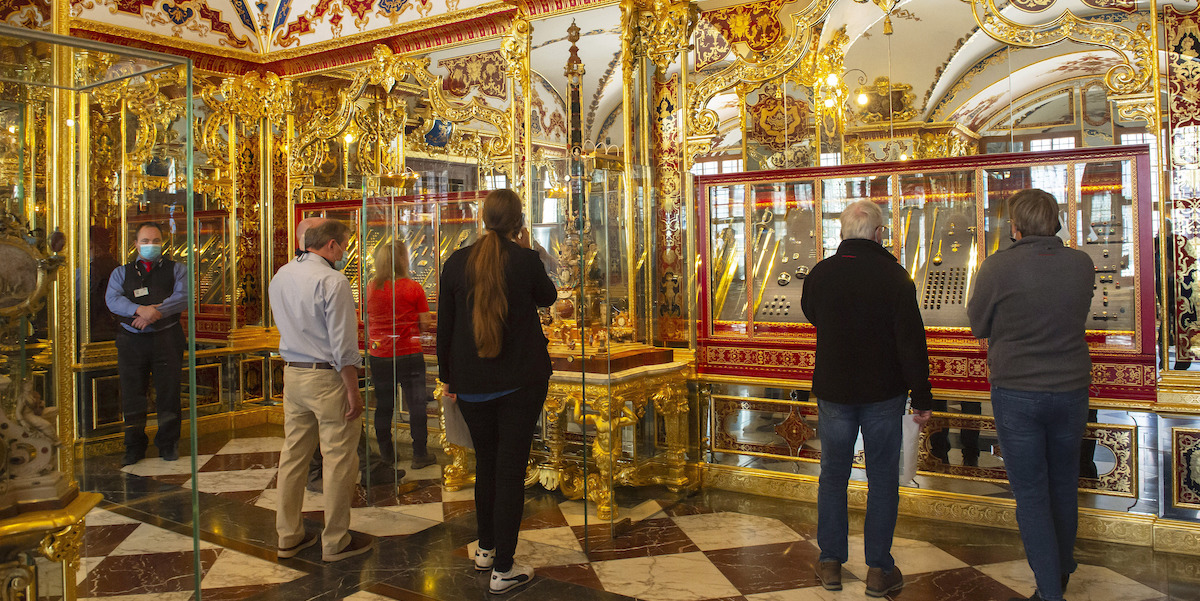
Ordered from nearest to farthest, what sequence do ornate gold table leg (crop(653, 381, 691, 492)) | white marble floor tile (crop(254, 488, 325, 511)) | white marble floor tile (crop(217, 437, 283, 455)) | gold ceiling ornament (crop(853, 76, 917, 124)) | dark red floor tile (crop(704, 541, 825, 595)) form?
dark red floor tile (crop(704, 541, 825, 595))
gold ceiling ornament (crop(853, 76, 917, 124))
white marble floor tile (crop(254, 488, 325, 511))
ornate gold table leg (crop(653, 381, 691, 492))
white marble floor tile (crop(217, 437, 283, 455))

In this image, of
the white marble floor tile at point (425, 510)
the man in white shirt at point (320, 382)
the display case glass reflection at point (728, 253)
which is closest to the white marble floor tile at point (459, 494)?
the white marble floor tile at point (425, 510)

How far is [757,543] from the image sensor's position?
412cm

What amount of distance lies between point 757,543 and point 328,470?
6.73 feet

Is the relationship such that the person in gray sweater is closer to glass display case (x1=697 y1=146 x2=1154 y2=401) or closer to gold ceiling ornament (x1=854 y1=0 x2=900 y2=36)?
glass display case (x1=697 y1=146 x2=1154 y2=401)

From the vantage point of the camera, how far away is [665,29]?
206 inches

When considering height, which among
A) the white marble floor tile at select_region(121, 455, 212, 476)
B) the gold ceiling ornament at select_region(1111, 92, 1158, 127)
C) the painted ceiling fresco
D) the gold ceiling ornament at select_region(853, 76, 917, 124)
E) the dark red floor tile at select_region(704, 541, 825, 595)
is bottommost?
the dark red floor tile at select_region(704, 541, 825, 595)

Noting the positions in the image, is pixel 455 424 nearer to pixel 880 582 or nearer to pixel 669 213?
pixel 880 582

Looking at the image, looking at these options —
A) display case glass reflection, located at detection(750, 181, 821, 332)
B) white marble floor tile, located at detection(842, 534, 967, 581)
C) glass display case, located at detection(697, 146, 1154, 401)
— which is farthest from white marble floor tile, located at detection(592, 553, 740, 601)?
display case glass reflection, located at detection(750, 181, 821, 332)

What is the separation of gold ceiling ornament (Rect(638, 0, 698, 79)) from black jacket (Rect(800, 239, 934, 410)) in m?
2.34

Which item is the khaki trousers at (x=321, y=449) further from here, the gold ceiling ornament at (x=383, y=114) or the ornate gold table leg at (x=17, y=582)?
the gold ceiling ornament at (x=383, y=114)

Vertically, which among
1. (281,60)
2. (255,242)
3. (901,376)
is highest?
(281,60)

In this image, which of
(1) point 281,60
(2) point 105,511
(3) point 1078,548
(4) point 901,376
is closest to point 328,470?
(2) point 105,511

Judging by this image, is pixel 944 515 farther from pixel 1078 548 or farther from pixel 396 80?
pixel 396 80

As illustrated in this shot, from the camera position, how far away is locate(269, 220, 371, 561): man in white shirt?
373cm
